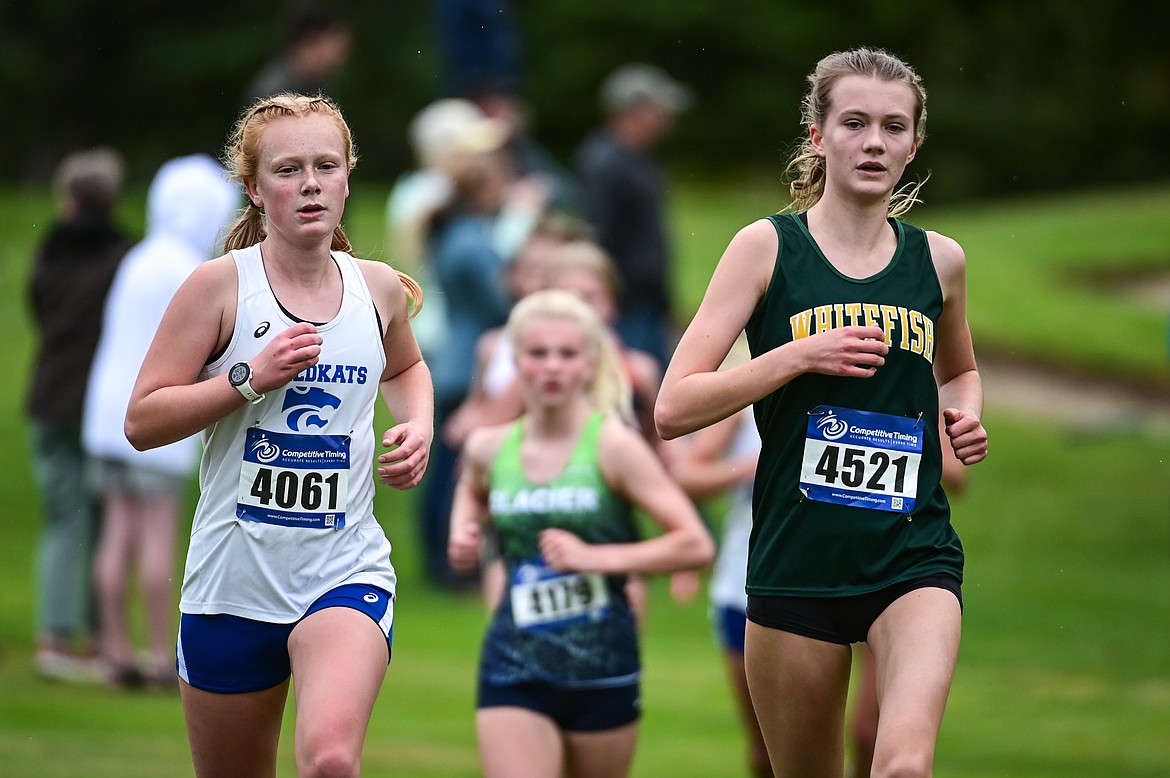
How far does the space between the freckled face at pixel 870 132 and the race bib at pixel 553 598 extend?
5.60ft

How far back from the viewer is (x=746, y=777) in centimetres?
820

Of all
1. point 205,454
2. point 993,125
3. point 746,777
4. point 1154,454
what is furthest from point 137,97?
Answer: point 205,454

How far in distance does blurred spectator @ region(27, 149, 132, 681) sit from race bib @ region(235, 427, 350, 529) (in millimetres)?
5684

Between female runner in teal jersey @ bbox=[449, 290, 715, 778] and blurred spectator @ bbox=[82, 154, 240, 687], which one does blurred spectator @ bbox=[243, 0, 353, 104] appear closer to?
blurred spectator @ bbox=[82, 154, 240, 687]

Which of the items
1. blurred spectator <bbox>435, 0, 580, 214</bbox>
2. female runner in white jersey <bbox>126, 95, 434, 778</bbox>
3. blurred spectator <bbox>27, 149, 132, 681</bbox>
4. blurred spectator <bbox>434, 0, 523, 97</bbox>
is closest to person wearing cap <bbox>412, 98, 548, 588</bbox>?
blurred spectator <bbox>435, 0, 580, 214</bbox>

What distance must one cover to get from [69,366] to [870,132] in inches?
257

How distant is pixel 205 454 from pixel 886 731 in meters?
1.82

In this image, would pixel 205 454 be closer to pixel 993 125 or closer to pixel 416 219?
pixel 416 219

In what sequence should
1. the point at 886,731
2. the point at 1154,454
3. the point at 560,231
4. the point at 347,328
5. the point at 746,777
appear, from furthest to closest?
the point at 1154,454
the point at 560,231
the point at 746,777
the point at 347,328
the point at 886,731

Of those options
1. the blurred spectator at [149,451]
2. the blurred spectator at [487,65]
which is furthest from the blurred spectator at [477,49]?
the blurred spectator at [149,451]

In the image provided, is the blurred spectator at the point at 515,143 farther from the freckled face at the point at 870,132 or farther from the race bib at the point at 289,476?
the race bib at the point at 289,476

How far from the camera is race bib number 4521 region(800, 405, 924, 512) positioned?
4.44m

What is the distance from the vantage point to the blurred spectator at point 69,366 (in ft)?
32.1

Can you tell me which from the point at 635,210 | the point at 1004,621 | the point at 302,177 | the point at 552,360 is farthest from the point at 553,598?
the point at 1004,621
